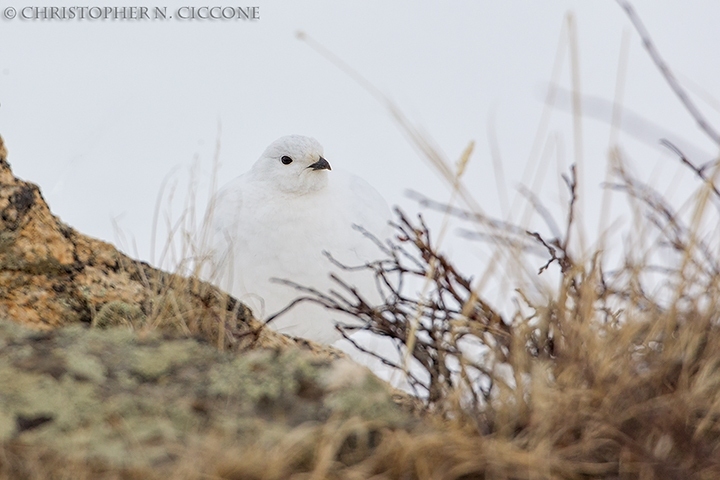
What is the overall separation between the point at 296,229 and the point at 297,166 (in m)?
0.34

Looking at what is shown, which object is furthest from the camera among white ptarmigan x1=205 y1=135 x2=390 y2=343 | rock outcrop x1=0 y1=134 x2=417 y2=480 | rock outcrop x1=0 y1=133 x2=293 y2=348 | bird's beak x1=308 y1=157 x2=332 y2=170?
bird's beak x1=308 y1=157 x2=332 y2=170

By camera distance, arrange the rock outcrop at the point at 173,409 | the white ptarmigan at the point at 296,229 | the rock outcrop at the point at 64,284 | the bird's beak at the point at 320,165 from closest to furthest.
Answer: the rock outcrop at the point at 173,409, the rock outcrop at the point at 64,284, the white ptarmigan at the point at 296,229, the bird's beak at the point at 320,165

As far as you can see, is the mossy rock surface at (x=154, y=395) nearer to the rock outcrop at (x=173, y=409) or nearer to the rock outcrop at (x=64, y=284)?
the rock outcrop at (x=173, y=409)

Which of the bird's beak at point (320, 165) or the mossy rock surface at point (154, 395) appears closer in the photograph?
the mossy rock surface at point (154, 395)

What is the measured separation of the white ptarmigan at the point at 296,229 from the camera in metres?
4.04

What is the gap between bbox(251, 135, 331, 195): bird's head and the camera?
4.29 m

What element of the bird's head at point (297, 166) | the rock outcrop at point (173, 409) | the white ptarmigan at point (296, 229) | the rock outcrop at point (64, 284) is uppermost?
the bird's head at point (297, 166)

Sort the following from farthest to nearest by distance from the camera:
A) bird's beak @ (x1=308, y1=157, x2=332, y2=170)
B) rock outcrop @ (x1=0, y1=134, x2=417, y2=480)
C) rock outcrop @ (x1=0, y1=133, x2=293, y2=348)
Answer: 1. bird's beak @ (x1=308, y1=157, x2=332, y2=170)
2. rock outcrop @ (x1=0, y1=133, x2=293, y2=348)
3. rock outcrop @ (x1=0, y1=134, x2=417, y2=480)

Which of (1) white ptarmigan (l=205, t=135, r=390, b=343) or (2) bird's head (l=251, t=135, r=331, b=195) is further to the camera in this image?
(2) bird's head (l=251, t=135, r=331, b=195)

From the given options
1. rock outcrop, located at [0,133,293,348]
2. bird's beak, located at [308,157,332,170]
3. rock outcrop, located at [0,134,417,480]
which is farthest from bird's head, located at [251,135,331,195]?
rock outcrop, located at [0,134,417,480]

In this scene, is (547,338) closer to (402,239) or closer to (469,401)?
(469,401)

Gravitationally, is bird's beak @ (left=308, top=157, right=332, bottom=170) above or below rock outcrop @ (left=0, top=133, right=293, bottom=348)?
above

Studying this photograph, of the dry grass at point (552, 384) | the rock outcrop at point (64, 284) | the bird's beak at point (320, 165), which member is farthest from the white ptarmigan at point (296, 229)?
the dry grass at point (552, 384)

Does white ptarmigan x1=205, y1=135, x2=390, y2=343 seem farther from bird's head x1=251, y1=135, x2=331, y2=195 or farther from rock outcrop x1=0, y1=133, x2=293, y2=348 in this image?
rock outcrop x1=0, y1=133, x2=293, y2=348
